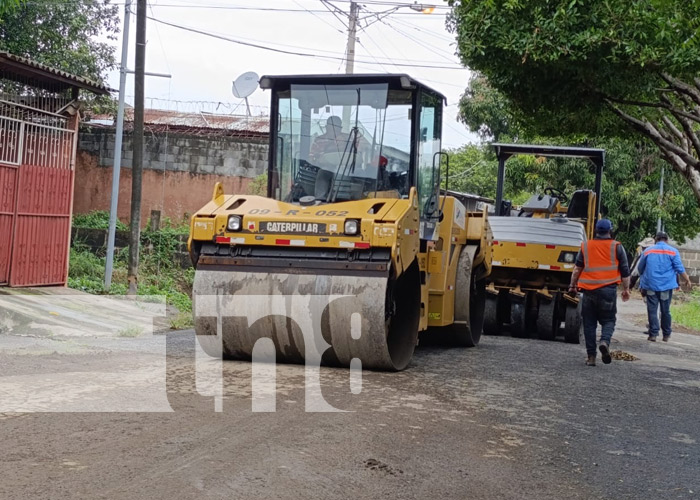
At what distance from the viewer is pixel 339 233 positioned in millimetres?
8414

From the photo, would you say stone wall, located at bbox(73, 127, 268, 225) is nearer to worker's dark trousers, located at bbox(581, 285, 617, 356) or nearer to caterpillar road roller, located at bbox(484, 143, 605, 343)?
caterpillar road roller, located at bbox(484, 143, 605, 343)

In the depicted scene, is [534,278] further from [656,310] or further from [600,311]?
[600,311]

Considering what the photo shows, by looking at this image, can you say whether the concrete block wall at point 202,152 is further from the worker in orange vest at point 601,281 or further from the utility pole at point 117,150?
the worker in orange vest at point 601,281

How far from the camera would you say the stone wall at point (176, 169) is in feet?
77.3

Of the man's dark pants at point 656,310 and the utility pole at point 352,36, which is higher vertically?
the utility pole at point 352,36

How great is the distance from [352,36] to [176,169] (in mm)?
6902

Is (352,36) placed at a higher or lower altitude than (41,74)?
higher

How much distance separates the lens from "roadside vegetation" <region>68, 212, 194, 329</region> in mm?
17953

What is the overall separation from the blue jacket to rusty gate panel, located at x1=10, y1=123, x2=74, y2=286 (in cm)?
1011

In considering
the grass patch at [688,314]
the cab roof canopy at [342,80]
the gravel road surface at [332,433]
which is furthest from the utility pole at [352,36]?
the gravel road surface at [332,433]

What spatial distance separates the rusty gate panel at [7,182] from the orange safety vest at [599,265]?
354 inches

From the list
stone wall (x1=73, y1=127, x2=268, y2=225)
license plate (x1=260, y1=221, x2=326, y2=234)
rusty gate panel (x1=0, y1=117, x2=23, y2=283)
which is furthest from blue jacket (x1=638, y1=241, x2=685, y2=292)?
stone wall (x1=73, y1=127, x2=268, y2=225)

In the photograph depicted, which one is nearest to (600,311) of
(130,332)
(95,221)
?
(130,332)

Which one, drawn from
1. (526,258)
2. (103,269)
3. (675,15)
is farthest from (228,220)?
(103,269)
